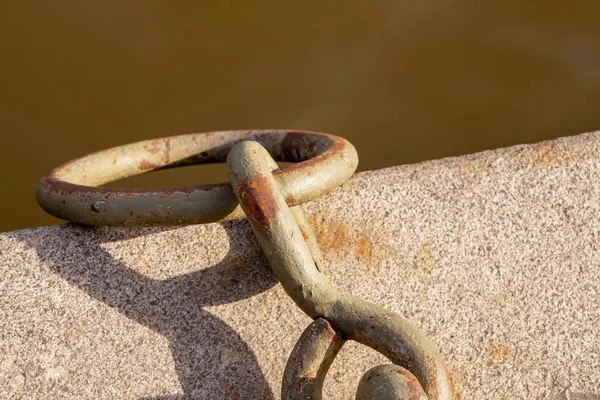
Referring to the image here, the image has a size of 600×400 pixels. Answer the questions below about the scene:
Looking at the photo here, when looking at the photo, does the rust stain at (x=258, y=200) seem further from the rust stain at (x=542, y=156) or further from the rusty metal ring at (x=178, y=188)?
the rust stain at (x=542, y=156)

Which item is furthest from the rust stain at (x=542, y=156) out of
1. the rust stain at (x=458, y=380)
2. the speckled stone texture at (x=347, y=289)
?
the rust stain at (x=458, y=380)

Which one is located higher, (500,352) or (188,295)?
(188,295)

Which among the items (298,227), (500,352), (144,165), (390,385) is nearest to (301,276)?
(298,227)

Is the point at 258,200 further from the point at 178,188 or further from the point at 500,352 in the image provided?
the point at 500,352

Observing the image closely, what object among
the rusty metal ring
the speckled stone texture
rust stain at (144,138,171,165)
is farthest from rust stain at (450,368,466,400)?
rust stain at (144,138,171,165)

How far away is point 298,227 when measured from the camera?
110 centimetres

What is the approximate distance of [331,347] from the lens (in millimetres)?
985

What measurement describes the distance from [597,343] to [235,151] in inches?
23.0

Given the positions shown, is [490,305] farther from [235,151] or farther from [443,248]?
[235,151]

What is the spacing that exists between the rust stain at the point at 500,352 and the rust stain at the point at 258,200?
14.9 inches

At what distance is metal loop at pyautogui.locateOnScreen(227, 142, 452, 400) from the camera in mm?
973

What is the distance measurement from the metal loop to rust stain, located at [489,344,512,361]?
0.21 m

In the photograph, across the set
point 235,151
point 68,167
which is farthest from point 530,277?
point 68,167

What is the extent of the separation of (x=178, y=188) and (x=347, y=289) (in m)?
0.30
